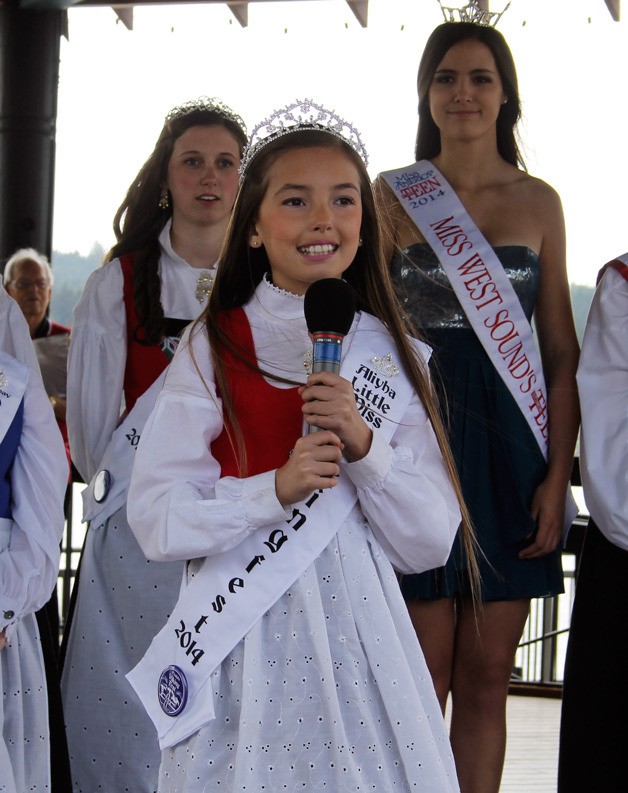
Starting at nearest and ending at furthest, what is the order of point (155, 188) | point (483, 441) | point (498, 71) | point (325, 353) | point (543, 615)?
point (325, 353), point (483, 441), point (498, 71), point (155, 188), point (543, 615)

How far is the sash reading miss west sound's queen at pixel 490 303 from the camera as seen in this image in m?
2.39

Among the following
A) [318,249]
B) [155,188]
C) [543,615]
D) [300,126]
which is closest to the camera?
[318,249]

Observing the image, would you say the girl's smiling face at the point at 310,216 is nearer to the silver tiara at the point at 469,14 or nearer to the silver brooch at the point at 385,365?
Answer: the silver brooch at the point at 385,365

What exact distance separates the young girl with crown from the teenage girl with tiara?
81cm

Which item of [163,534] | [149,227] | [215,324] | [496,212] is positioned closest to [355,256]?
[215,324]

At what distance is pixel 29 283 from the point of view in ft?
14.2

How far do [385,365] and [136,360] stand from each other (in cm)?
94

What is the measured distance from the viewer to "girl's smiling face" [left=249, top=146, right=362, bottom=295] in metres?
1.76

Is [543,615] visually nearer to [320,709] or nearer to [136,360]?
[136,360]

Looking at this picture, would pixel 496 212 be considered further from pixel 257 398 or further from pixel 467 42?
pixel 257 398

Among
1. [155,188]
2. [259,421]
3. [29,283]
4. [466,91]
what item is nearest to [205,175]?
[155,188]

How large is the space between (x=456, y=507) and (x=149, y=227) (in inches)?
46.8

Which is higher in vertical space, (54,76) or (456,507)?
(54,76)

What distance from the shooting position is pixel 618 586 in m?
2.25
